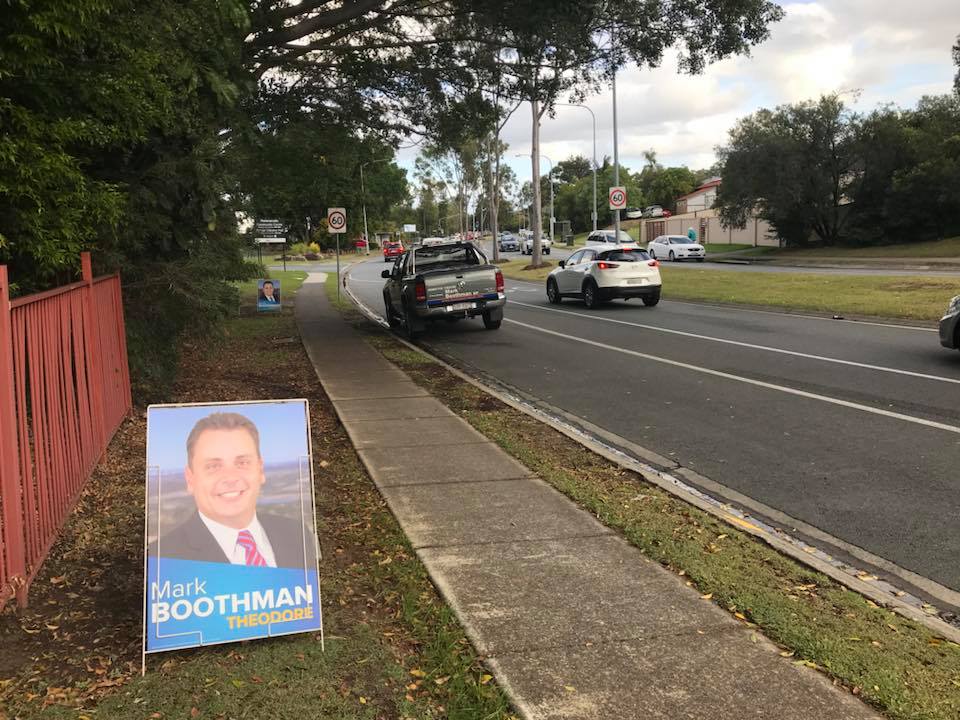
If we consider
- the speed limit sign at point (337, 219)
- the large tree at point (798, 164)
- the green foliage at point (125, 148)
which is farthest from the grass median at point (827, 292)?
the large tree at point (798, 164)

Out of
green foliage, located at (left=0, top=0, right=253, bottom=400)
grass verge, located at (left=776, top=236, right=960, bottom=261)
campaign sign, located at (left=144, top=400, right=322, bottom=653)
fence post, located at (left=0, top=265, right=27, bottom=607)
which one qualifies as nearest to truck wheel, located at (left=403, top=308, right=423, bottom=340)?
green foliage, located at (left=0, top=0, right=253, bottom=400)

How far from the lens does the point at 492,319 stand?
1628cm

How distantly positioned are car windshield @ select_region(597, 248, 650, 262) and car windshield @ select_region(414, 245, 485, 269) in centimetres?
487

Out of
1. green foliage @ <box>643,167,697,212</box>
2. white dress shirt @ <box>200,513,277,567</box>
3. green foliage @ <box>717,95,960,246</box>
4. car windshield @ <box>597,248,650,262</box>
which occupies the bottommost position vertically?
white dress shirt @ <box>200,513,277,567</box>

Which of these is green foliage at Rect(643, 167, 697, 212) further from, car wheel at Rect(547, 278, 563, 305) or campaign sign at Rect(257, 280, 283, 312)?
campaign sign at Rect(257, 280, 283, 312)

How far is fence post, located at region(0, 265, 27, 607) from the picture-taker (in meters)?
3.57

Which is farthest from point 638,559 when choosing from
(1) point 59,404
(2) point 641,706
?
(1) point 59,404

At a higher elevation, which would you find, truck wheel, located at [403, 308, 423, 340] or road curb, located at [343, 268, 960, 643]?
truck wheel, located at [403, 308, 423, 340]

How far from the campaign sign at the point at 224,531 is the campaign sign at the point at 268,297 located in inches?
725

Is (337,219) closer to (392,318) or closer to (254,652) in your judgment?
(392,318)

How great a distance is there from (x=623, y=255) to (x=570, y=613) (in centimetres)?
1711

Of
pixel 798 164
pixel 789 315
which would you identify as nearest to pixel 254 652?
pixel 789 315

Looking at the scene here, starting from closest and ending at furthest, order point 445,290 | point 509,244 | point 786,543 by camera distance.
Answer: point 786,543 < point 445,290 < point 509,244

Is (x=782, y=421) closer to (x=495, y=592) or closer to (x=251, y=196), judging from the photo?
(x=495, y=592)
